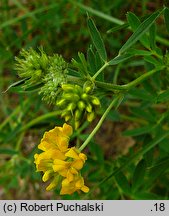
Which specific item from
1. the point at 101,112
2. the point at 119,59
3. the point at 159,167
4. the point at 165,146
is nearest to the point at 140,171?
the point at 159,167

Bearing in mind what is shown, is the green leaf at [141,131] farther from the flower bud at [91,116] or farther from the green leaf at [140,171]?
the flower bud at [91,116]

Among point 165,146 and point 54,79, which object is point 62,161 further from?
point 165,146

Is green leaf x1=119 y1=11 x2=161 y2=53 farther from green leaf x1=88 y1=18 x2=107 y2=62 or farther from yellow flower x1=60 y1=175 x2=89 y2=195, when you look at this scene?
yellow flower x1=60 y1=175 x2=89 y2=195

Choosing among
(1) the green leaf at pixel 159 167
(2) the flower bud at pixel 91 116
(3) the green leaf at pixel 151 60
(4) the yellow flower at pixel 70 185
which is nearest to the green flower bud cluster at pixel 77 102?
(2) the flower bud at pixel 91 116

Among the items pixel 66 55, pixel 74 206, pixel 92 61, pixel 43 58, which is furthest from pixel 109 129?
pixel 43 58

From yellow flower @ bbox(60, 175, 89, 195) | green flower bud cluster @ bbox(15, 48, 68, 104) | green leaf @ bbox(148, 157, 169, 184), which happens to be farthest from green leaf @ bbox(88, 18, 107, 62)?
green leaf @ bbox(148, 157, 169, 184)

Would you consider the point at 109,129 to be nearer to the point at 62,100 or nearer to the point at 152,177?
the point at 152,177
